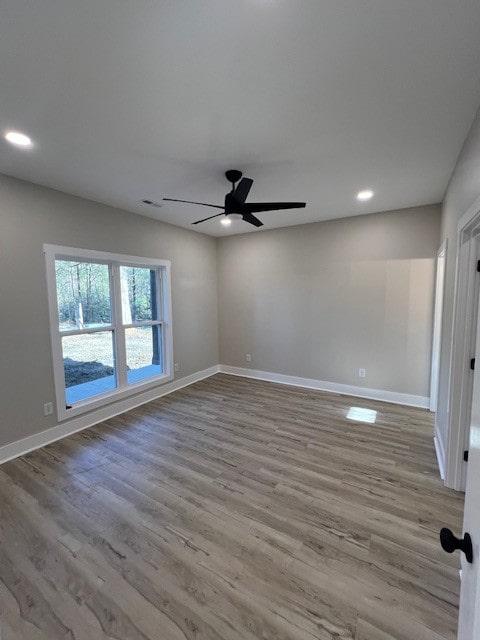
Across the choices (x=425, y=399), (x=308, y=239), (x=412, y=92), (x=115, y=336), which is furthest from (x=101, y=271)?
(x=425, y=399)

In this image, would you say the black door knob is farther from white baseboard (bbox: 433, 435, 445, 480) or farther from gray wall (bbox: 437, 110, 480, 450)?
white baseboard (bbox: 433, 435, 445, 480)

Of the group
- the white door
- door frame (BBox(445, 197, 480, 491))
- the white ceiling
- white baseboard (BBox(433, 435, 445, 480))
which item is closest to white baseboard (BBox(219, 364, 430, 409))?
white baseboard (BBox(433, 435, 445, 480))

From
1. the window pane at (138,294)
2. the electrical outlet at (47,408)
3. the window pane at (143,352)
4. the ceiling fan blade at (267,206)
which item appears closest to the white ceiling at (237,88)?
the ceiling fan blade at (267,206)

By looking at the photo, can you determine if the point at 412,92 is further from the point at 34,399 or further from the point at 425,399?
the point at 34,399

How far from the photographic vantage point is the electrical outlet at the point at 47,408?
292 cm

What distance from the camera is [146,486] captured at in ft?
7.40

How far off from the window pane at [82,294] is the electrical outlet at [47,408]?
0.81 m

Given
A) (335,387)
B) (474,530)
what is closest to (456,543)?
(474,530)

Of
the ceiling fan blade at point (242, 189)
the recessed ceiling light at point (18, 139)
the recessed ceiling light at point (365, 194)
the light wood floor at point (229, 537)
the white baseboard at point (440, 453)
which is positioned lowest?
the light wood floor at point (229, 537)

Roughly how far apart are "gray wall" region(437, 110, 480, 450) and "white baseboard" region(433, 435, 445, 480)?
3.2 inches

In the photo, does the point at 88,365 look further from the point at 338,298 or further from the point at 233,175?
the point at 338,298

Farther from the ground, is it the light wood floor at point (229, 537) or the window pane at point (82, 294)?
the window pane at point (82, 294)

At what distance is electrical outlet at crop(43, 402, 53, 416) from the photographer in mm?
2918

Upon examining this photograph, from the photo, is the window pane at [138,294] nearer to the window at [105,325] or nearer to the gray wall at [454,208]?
the window at [105,325]
